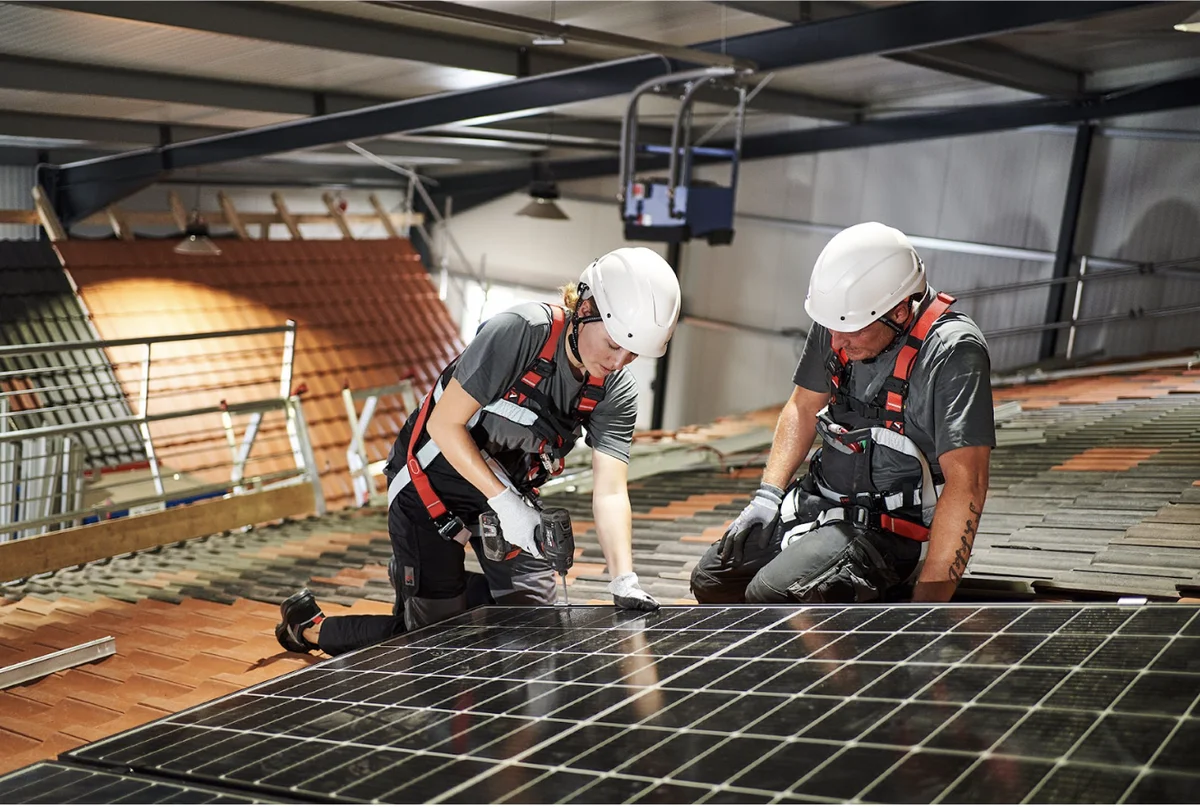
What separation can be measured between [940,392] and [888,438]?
253mm

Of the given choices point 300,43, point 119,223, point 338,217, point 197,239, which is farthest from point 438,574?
point 338,217

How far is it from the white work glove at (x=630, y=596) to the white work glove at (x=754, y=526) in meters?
0.48

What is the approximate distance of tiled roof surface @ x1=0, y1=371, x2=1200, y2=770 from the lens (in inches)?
144

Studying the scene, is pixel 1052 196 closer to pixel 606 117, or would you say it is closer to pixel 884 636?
pixel 606 117

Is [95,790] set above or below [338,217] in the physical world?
below

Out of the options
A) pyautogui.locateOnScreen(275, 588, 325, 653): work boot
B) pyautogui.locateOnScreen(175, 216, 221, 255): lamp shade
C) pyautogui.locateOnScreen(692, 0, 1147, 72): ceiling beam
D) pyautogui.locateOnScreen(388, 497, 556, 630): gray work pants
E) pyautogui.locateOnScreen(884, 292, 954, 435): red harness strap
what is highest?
pyautogui.locateOnScreen(692, 0, 1147, 72): ceiling beam

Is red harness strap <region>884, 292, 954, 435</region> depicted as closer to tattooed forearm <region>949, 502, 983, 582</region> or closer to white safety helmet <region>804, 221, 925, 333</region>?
white safety helmet <region>804, 221, 925, 333</region>

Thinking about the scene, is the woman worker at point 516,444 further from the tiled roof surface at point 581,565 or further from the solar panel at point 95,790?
the solar panel at point 95,790

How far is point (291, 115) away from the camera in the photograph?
448 inches

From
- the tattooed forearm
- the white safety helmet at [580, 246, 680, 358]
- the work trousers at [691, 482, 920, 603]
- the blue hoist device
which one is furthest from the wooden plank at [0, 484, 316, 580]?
the tattooed forearm

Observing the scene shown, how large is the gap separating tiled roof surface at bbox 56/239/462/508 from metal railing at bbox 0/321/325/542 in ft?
0.12

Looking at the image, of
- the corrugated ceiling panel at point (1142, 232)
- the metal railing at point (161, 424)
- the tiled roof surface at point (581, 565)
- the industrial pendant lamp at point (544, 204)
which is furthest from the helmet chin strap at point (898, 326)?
the corrugated ceiling panel at point (1142, 232)

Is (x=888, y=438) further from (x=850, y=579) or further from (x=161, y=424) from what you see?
(x=161, y=424)

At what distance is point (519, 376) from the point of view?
3709mm
